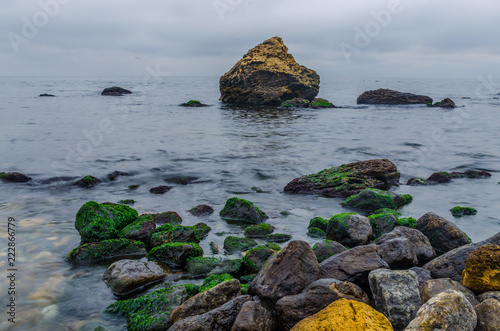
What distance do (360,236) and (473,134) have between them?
67.0 feet

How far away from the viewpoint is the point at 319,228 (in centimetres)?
800

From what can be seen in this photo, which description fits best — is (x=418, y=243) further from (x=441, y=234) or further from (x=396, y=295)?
(x=396, y=295)

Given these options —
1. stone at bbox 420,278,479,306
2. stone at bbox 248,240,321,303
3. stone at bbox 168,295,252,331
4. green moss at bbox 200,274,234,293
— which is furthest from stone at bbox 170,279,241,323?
stone at bbox 420,278,479,306

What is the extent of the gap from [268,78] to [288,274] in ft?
131

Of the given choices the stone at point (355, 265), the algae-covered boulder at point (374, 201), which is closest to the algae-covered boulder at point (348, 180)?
the algae-covered boulder at point (374, 201)

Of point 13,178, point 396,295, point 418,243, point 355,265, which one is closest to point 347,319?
point 396,295

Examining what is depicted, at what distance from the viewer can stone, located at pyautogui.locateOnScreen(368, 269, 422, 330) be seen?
3.73 m

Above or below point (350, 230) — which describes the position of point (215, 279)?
below

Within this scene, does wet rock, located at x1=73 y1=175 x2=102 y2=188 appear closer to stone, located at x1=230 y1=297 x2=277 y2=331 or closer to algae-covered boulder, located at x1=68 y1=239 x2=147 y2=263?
algae-covered boulder, located at x1=68 y1=239 x2=147 y2=263

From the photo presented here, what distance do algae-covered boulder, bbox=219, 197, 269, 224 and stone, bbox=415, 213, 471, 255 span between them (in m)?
3.39

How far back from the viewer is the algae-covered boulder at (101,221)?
24.2ft

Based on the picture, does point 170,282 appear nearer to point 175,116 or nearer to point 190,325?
point 190,325

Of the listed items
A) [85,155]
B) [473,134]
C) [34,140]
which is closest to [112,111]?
[34,140]

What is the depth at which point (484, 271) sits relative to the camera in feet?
13.7
